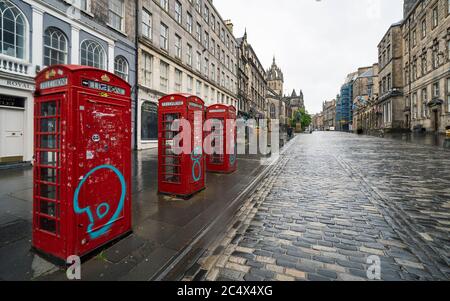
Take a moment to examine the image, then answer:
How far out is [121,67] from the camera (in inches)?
603

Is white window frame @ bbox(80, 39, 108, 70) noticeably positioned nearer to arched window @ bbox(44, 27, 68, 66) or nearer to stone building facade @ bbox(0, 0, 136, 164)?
stone building facade @ bbox(0, 0, 136, 164)

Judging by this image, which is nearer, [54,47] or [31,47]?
[31,47]

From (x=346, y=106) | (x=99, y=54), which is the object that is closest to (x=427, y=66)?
(x=99, y=54)

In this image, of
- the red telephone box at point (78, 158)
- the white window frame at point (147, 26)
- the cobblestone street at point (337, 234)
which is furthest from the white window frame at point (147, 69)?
the red telephone box at point (78, 158)

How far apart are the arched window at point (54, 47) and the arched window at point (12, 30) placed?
35.8 inches

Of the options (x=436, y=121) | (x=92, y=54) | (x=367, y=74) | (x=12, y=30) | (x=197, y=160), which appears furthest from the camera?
(x=367, y=74)

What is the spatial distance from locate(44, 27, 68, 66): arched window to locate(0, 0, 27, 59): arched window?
909mm

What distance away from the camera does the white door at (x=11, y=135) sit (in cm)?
927

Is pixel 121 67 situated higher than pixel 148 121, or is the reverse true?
pixel 121 67

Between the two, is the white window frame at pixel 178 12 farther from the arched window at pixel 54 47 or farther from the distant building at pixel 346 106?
the distant building at pixel 346 106

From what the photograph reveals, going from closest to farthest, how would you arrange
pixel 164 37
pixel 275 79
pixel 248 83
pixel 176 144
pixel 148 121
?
pixel 176 144 < pixel 148 121 < pixel 164 37 < pixel 248 83 < pixel 275 79

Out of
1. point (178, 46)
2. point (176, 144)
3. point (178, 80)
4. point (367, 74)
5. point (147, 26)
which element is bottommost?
point (176, 144)

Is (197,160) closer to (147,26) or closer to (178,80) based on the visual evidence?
(147,26)

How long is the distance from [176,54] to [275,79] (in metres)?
84.3
